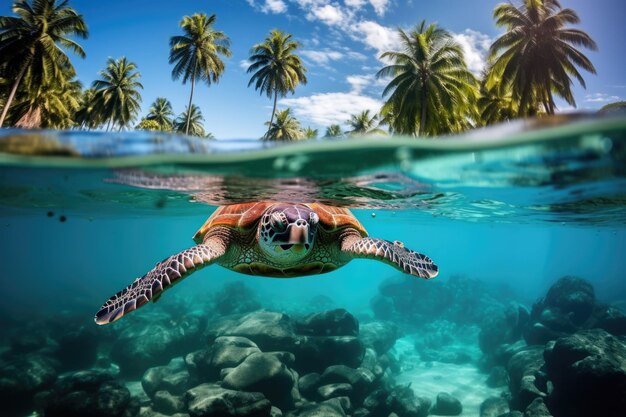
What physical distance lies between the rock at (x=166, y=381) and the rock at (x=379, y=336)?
766cm

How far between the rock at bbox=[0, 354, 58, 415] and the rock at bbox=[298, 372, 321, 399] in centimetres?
867

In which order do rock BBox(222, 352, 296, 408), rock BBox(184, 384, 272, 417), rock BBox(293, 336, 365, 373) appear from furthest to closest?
1. rock BBox(293, 336, 365, 373)
2. rock BBox(222, 352, 296, 408)
3. rock BBox(184, 384, 272, 417)

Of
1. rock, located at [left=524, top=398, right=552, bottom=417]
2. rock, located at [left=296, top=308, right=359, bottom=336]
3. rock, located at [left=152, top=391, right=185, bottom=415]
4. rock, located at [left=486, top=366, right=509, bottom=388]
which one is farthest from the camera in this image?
rock, located at [left=486, top=366, right=509, bottom=388]

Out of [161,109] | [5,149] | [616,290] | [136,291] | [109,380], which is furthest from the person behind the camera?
[161,109]

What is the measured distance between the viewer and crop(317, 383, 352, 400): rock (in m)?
10.5

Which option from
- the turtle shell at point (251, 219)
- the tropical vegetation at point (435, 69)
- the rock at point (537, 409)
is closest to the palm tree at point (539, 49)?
the tropical vegetation at point (435, 69)

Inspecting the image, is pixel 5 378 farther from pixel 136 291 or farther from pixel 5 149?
pixel 136 291

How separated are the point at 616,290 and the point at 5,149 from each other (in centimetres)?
5163

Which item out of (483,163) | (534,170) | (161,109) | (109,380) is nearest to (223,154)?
(483,163)

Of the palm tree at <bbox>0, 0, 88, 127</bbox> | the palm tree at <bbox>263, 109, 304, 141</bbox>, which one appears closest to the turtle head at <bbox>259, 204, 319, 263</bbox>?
the palm tree at <bbox>0, 0, 88, 127</bbox>

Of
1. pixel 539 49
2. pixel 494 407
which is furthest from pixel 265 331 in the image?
pixel 539 49

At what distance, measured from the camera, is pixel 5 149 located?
7934 mm

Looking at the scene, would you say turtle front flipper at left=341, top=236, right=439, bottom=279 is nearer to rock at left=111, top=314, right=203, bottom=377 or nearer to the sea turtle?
the sea turtle

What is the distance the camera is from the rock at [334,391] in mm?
10477
